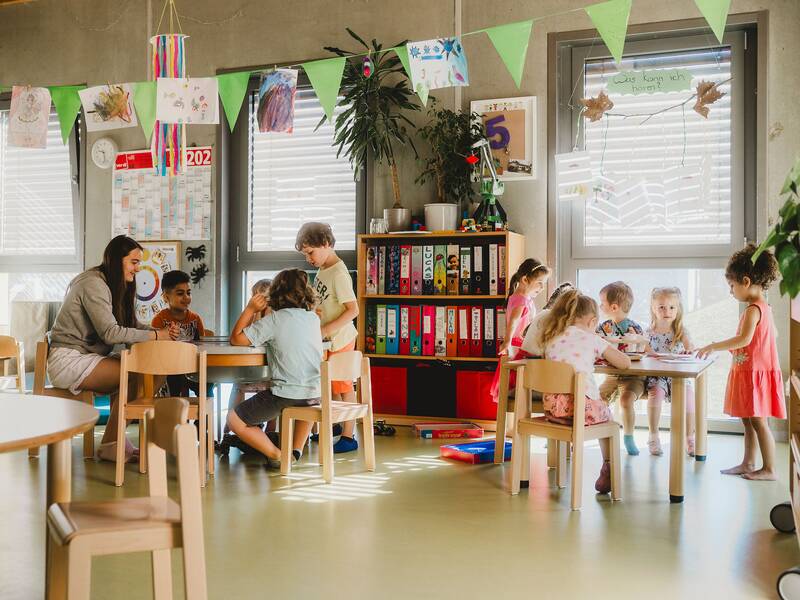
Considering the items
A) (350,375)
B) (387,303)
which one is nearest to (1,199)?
(387,303)

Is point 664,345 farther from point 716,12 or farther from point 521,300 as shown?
point 716,12

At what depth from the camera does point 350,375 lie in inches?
154

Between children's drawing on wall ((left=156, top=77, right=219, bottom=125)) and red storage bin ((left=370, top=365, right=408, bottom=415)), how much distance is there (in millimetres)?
1989

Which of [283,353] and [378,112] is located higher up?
[378,112]

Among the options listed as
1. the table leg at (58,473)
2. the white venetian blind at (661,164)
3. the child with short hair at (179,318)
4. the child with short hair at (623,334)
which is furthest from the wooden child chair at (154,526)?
the white venetian blind at (661,164)

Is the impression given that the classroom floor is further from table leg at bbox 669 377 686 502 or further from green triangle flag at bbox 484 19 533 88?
green triangle flag at bbox 484 19 533 88

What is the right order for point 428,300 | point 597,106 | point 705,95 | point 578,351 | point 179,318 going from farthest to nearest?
1. point 428,300
2. point 597,106
3. point 705,95
4. point 179,318
5. point 578,351

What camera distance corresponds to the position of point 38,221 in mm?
6836

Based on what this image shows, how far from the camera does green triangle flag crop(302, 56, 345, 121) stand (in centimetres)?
508

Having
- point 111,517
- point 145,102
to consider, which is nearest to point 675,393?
point 111,517

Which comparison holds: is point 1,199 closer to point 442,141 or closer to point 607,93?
point 442,141

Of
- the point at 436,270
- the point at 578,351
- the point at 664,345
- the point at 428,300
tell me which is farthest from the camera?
the point at 428,300

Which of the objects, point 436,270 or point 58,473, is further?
point 436,270

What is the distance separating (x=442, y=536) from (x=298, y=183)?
376 centimetres
